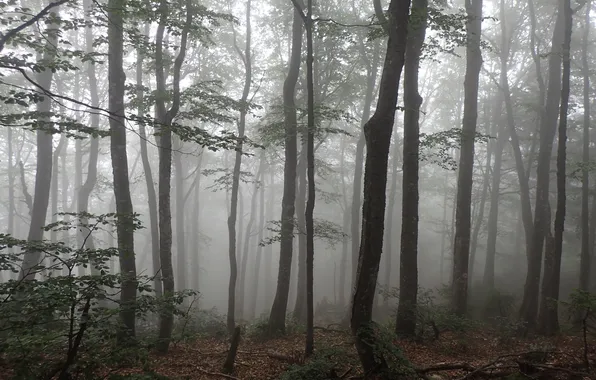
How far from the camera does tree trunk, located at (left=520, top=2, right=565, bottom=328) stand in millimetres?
12422

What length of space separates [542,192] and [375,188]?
1058cm

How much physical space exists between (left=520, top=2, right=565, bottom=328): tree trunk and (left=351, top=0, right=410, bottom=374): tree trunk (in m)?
8.24

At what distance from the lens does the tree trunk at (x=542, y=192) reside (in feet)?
40.8

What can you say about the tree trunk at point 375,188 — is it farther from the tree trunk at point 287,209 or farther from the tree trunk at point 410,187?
the tree trunk at point 287,209

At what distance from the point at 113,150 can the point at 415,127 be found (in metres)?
8.17

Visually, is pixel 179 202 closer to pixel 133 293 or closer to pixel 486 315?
pixel 133 293

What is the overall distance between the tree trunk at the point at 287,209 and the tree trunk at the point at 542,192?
25.6ft

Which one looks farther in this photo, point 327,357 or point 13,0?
point 327,357

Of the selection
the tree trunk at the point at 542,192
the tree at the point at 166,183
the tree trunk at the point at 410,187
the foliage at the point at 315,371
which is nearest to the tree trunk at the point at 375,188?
the foliage at the point at 315,371

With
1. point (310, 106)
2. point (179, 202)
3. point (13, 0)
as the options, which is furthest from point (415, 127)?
point (179, 202)

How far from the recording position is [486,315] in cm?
1484

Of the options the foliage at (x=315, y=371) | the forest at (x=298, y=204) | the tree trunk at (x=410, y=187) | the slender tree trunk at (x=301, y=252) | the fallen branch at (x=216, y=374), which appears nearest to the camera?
the forest at (x=298, y=204)

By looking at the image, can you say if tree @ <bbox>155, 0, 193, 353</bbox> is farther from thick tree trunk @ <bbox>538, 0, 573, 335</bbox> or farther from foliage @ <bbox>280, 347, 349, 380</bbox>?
thick tree trunk @ <bbox>538, 0, 573, 335</bbox>

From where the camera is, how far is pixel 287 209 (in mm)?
11594
